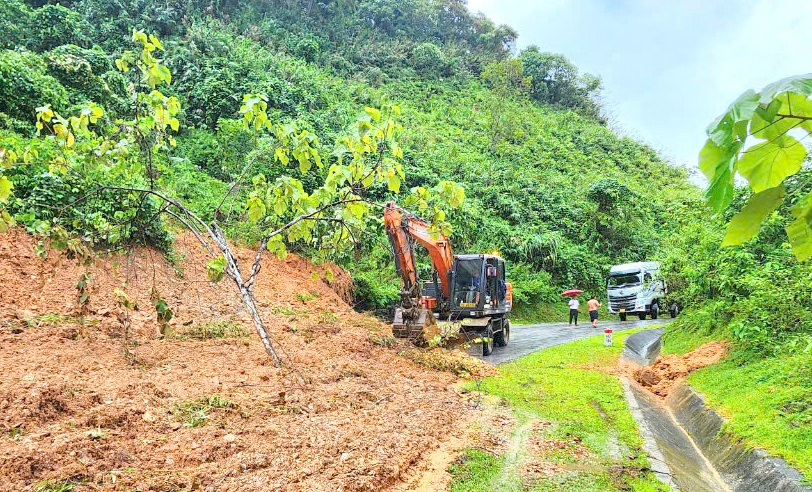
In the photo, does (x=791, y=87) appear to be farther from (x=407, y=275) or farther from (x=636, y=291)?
(x=636, y=291)

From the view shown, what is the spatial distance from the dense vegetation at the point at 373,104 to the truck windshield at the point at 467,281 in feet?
9.20

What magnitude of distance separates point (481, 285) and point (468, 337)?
1572 millimetres

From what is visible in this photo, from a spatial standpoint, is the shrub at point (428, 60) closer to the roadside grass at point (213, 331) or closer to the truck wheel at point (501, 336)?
the truck wheel at point (501, 336)

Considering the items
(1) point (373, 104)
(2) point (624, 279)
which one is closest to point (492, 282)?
(2) point (624, 279)

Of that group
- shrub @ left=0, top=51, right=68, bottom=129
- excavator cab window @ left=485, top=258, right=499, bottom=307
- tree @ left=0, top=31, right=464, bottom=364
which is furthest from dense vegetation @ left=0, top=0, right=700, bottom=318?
excavator cab window @ left=485, top=258, right=499, bottom=307

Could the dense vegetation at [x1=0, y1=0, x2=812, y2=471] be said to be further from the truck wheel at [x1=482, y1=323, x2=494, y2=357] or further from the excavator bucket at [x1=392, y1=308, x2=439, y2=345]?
the truck wheel at [x1=482, y1=323, x2=494, y2=357]

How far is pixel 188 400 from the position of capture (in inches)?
222

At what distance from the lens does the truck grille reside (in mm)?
23484

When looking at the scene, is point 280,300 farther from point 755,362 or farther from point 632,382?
point 755,362

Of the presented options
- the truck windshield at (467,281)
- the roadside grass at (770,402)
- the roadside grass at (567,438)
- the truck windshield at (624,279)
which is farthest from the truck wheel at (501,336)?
the truck windshield at (624,279)

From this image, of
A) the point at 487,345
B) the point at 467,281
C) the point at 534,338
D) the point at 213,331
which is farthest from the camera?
the point at 534,338

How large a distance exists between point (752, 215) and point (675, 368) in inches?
435

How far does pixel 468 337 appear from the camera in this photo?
12.5 meters

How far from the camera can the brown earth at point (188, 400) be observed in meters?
4.24
